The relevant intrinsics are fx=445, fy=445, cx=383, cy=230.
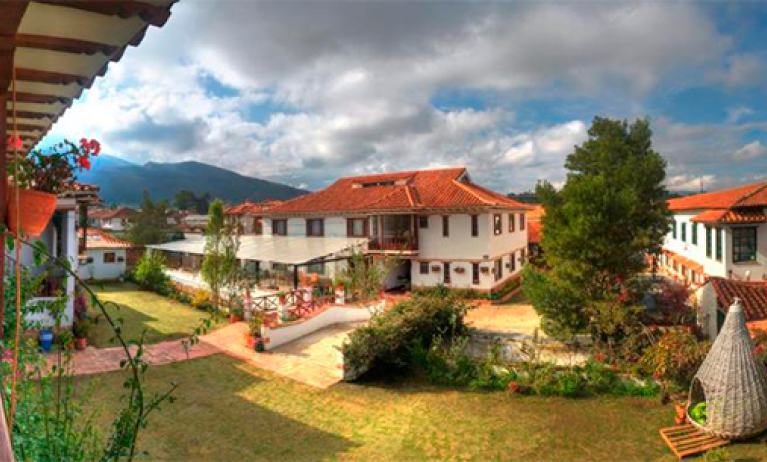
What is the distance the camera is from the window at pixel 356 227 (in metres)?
31.7

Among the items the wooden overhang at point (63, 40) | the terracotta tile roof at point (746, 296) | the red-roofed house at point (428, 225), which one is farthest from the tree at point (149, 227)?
the wooden overhang at point (63, 40)

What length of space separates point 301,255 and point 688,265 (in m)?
26.6

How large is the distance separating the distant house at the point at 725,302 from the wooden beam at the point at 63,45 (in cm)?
1806

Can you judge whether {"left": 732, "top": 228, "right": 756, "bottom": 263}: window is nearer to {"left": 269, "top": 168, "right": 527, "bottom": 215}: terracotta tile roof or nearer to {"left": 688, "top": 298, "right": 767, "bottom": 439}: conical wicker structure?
{"left": 269, "top": 168, "right": 527, "bottom": 215}: terracotta tile roof

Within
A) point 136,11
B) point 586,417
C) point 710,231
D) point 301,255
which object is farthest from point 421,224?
point 136,11

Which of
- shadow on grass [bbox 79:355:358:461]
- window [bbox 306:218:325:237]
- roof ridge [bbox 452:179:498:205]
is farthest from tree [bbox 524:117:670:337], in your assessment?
window [bbox 306:218:325:237]

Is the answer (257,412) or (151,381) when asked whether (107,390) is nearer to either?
(151,381)

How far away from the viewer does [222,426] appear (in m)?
11.3

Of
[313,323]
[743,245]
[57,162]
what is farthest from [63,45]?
[743,245]

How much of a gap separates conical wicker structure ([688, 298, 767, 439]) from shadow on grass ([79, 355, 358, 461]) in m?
8.61

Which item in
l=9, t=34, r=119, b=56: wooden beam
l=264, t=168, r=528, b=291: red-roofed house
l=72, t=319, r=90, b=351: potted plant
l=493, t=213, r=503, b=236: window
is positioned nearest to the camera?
l=9, t=34, r=119, b=56: wooden beam

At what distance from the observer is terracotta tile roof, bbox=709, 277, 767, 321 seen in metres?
15.0

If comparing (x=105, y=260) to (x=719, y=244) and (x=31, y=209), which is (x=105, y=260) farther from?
(x=719, y=244)

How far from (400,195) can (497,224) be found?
7144 millimetres
